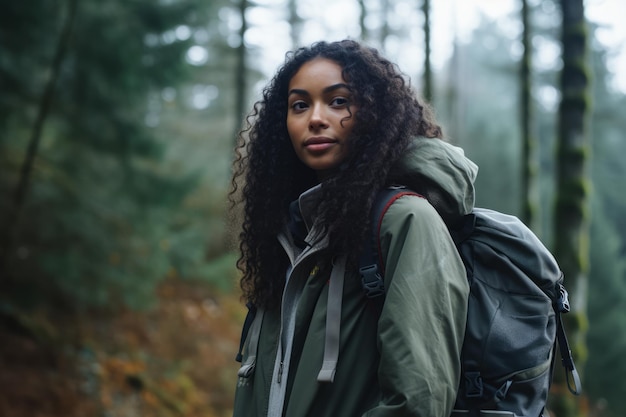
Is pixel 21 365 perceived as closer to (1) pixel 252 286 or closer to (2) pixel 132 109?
(2) pixel 132 109

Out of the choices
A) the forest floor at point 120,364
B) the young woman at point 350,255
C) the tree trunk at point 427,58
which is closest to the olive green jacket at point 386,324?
the young woman at point 350,255

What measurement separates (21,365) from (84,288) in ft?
4.62

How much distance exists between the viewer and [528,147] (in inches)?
432

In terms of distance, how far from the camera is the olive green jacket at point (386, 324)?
1921 mm

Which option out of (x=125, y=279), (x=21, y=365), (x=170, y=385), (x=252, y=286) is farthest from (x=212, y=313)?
(x=252, y=286)

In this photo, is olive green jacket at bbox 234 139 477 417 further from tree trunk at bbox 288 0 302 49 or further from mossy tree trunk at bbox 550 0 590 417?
tree trunk at bbox 288 0 302 49

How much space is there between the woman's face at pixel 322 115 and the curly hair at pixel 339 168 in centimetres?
4

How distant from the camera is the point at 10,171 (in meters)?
9.52

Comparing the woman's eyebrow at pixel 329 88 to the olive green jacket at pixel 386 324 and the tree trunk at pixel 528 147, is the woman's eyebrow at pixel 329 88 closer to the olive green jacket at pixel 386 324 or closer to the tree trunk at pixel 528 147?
the olive green jacket at pixel 386 324

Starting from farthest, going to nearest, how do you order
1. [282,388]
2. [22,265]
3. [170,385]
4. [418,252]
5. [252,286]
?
[170,385] < [22,265] < [252,286] < [282,388] < [418,252]

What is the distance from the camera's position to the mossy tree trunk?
6551 mm

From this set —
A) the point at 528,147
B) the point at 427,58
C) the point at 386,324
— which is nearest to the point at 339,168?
the point at 386,324

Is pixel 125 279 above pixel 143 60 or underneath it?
underneath

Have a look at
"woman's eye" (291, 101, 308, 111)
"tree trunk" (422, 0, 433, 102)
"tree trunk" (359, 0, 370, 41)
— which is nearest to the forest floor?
"tree trunk" (422, 0, 433, 102)
